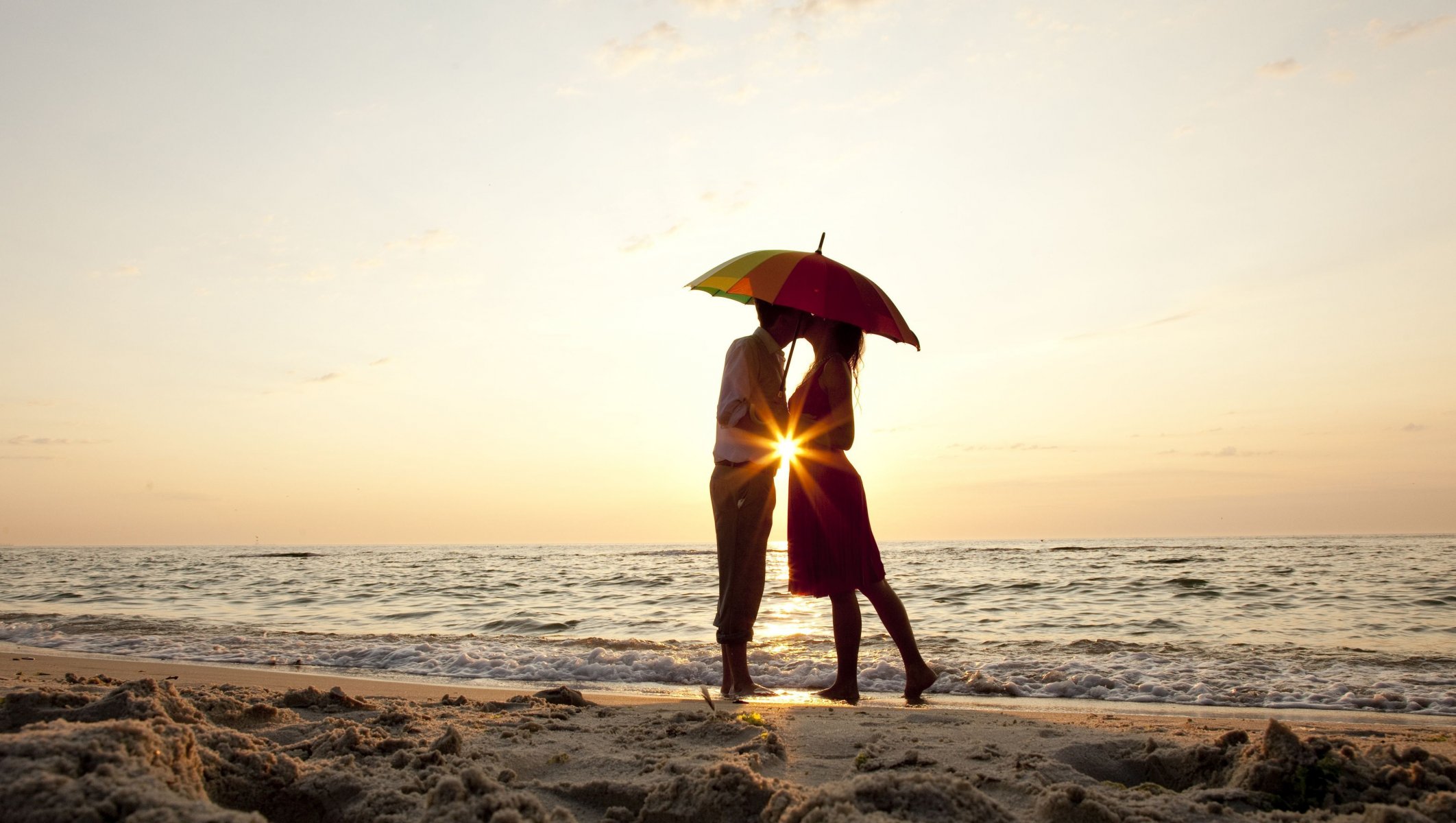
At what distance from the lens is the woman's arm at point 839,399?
4.41 m

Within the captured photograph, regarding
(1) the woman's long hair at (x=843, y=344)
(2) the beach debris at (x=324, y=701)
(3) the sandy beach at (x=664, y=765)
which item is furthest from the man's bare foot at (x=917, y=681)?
(2) the beach debris at (x=324, y=701)

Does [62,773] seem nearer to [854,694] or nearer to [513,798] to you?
[513,798]

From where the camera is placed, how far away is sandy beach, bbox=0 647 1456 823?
1986 millimetres

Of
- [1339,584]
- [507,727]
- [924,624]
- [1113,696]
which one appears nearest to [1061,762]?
[507,727]

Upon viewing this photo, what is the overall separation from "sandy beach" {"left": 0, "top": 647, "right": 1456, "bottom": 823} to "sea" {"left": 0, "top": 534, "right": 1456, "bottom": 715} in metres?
1.57

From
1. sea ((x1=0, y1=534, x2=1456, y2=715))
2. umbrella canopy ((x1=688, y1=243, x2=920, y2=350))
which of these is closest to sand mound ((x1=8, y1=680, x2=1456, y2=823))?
umbrella canopy ((x1=688, y1=243, x2=920, y2=350))

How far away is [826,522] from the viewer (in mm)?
4512

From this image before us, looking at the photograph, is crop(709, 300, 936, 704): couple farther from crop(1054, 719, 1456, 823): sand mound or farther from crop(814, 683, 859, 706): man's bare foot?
crop(1054, 719, 1456, 823): sand mound

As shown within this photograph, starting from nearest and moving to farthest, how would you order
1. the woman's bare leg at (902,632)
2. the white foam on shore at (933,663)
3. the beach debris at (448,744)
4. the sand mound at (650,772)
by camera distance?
the sand mound at (650,772) < the beach debris at (448,744) < the woman's bare leg at (902,632) < the white foam on shore at (933,663)

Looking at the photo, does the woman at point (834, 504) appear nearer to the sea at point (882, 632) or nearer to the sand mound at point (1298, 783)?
the sea at point (882, 632)

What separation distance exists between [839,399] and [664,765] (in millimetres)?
2170

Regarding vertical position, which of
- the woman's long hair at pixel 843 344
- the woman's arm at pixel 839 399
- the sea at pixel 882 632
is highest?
the woman's long hair at pixel 843 344

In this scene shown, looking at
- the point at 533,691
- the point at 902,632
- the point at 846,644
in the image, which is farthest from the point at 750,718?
the point at 533,691

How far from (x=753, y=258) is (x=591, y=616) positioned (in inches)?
249
